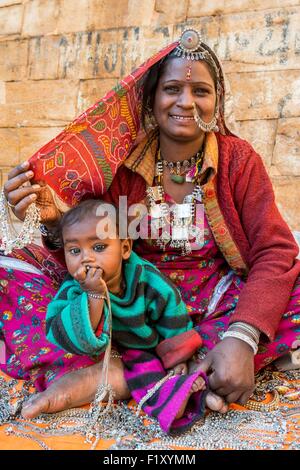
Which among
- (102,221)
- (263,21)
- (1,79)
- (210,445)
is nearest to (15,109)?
(1,79)

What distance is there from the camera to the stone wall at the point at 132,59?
4191 mm

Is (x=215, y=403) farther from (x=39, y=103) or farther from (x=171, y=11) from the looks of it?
(x=39, y=103)

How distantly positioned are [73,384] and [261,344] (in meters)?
0.77

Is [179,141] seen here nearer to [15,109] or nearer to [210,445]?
[210,445]

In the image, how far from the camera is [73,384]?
6.36 ft

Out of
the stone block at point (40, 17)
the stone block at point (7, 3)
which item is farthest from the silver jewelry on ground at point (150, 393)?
the stone block at point (7, 3)

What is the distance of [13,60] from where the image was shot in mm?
5332

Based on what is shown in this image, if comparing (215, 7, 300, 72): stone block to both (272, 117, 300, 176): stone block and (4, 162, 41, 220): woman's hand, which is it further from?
(4, 162, 41, 220): woman's hand

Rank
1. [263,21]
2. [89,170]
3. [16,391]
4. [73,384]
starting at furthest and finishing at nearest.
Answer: [263,21], [89,170], [16,391], [73,384]

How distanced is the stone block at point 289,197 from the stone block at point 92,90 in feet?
5.87

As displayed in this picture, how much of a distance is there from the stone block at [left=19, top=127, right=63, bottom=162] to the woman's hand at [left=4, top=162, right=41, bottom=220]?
326 centimetres

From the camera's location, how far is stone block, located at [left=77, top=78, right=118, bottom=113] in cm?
484

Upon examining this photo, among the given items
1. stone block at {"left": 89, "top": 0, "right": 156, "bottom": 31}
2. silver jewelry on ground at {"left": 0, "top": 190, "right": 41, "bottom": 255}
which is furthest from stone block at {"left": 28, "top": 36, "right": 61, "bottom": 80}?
silver jewelry on ground at {"left": 0, "top": 190, "right": 41, "bottom": 255}

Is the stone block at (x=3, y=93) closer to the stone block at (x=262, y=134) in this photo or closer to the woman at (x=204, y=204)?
the stone block at (x=262, y=134)
